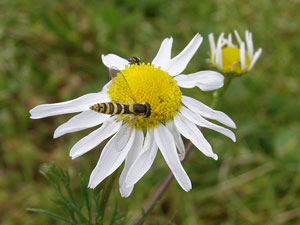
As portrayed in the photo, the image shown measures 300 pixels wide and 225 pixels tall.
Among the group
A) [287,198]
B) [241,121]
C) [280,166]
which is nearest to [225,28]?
[241,121]

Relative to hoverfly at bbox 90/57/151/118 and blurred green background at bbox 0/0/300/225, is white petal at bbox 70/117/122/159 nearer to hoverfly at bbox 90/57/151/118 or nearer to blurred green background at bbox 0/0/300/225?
hoverfly at bbox 90/57/151/118

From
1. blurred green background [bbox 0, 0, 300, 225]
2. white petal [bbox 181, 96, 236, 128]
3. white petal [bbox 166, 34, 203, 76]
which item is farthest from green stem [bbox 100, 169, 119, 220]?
blurred green background [bbox 0, 0, 300, 225]

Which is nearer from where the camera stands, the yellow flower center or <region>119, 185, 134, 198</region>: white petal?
<region>119, 185, 134, 198</region>: white petal

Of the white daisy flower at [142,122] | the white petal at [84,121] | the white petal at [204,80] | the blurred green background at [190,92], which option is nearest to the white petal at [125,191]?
the white daisy flower at [142,122]

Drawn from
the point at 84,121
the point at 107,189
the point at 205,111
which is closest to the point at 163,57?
the point at 205,111

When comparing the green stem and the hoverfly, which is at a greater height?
the hoverfly

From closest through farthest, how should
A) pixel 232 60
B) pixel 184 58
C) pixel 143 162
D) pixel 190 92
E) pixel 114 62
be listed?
pixel 143 162, pixel 184 58, pixel 114 62, pixel 232 60, pixel 190 92

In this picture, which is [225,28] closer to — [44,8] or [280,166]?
[280,166]

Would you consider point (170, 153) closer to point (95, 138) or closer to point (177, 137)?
point (177, 137)
